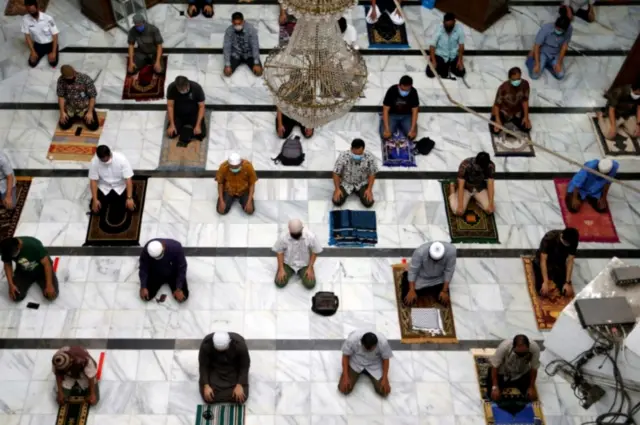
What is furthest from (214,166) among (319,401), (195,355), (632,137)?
(632,137)

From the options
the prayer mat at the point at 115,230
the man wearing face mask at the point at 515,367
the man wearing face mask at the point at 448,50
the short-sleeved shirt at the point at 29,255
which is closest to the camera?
the man wearing face mask at the point at 515,367

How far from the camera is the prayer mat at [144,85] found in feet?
29.2

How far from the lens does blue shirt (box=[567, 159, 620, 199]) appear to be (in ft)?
25.3

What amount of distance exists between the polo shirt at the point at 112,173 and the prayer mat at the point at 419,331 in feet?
9.39

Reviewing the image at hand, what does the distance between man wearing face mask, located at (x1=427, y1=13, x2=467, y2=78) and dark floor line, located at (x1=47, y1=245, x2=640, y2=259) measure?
2.57 metres

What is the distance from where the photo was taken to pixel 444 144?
8578mm

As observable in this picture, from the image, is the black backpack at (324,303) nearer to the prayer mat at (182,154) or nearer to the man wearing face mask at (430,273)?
the man wearing face mask at (430,273)

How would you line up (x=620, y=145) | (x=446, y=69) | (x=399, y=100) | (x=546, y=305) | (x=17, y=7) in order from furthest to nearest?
(x=17, y=7) < (x=446, y=69) < (x=620, y=145) < (x=399, y=100) < (x=546, y=305)

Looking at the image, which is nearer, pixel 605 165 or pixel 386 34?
pixel 605 165

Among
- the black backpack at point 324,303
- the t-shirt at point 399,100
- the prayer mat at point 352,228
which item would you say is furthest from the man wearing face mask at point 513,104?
the black backpack at point 324,303

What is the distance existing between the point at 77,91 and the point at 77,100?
11 cm

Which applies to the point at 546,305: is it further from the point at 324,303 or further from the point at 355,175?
the point at 355,175

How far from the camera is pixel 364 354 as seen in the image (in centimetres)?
634

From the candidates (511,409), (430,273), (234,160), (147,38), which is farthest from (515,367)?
(147,38)
